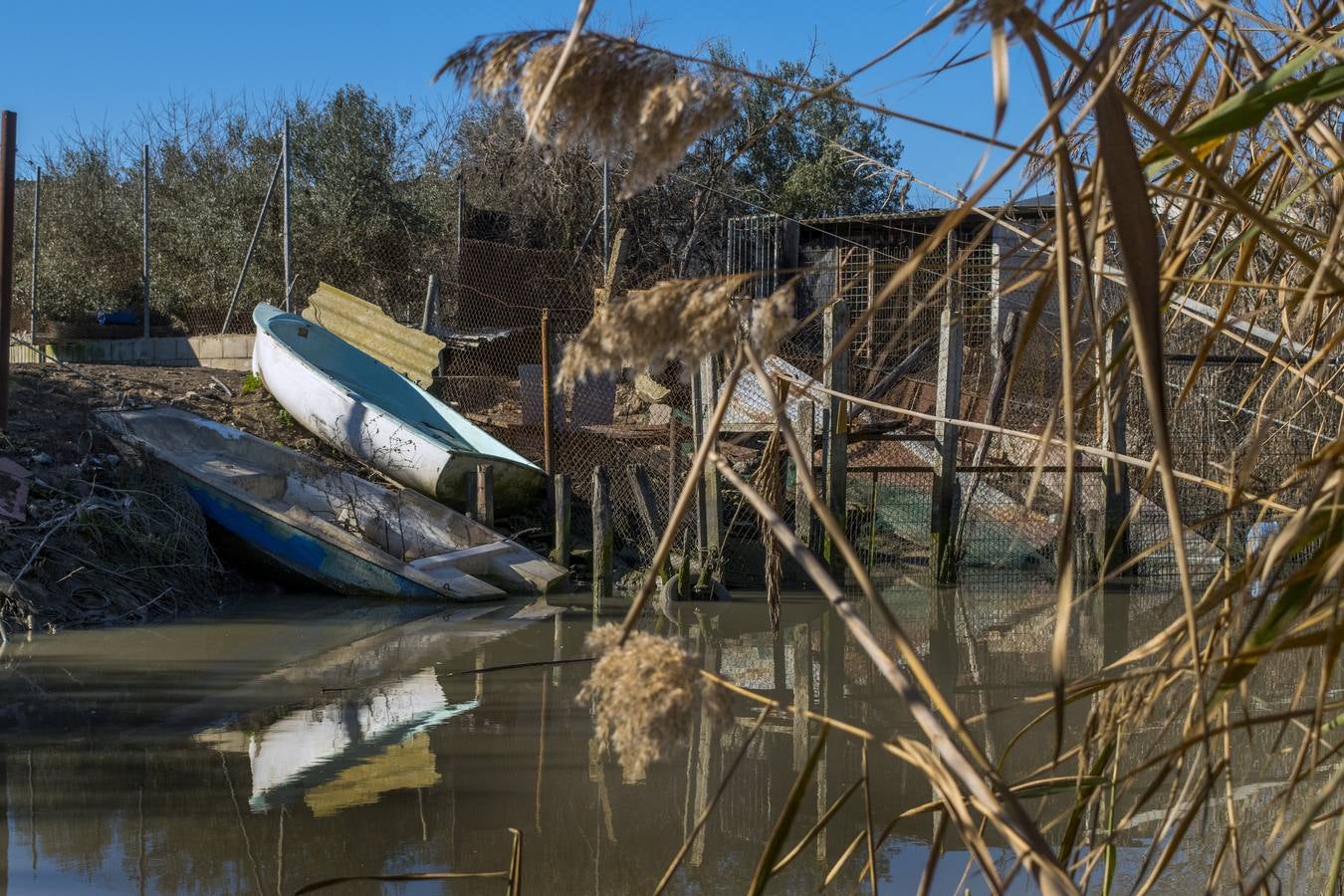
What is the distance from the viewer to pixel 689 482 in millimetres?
988

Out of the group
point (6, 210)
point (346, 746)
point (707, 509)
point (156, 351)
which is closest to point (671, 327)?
point (346, 746)

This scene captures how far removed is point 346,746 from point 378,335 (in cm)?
958

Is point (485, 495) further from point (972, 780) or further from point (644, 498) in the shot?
point (972, 780)

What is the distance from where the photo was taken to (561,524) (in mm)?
10195

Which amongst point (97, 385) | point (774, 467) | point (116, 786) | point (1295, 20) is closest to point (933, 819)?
point (774, 467)

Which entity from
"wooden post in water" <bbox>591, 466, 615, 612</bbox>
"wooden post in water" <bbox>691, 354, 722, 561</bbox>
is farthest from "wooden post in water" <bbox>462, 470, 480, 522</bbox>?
"wooden post in water" <bbox>691, 354, 722, 561</bbox>

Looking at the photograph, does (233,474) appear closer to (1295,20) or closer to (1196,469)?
(1196,469)

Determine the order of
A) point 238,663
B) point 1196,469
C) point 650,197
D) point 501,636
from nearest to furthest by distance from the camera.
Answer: point 238,663
point 501,636
point 1196,469
point 650,197

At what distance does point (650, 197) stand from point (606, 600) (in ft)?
37.0

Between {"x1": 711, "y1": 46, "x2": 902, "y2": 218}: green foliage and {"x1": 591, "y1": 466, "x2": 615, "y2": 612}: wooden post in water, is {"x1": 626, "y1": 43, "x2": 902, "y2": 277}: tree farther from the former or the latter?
{"x1": 591, "y1": 466, "x2": 615, "y2": 612}: wooden post in water

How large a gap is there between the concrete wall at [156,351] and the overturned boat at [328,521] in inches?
128

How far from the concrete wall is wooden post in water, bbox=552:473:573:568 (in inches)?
217

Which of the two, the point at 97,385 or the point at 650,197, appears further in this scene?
the point at 650,197

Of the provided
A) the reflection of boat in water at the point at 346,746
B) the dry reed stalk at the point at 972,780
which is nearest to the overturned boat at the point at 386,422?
the reflection of boat in water at the point at 346,746
